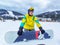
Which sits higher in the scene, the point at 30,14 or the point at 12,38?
the point at 30,14

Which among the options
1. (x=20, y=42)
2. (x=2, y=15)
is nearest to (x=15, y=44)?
(x=20, y=42)

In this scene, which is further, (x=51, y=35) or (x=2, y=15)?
(x=2, y=15)

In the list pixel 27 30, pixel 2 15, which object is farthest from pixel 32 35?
pixel 2 15

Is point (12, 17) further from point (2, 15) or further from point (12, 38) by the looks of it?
point (12, 38)

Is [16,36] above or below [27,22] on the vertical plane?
below

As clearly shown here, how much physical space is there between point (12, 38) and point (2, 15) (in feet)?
23.5

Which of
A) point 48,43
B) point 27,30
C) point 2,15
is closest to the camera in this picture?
point 48,43

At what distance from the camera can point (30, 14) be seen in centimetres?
530

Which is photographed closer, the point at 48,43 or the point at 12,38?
the point at 48,43

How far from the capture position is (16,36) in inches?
→ 229

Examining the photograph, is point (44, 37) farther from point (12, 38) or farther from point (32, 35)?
point (12, 38)

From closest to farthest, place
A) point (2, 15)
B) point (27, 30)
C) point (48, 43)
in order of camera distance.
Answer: point (48, 43) → point (27, 30) → point (2, 15)

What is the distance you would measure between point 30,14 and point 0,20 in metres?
8.23

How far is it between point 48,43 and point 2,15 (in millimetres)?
7916
